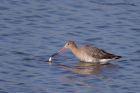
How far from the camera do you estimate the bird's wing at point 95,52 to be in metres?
20.1

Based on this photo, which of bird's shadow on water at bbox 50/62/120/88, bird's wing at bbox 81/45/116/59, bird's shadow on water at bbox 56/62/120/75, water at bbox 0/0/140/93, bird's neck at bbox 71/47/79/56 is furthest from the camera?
bird's neck at bbox 71/47/79/56

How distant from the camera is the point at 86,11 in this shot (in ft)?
80.7

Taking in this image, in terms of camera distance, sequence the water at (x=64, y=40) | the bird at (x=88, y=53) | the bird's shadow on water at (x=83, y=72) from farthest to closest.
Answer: the bird at (x=88, y=53)
the bird's shadow on water at (x=83, y=72)
the water at (x=64, y=40)

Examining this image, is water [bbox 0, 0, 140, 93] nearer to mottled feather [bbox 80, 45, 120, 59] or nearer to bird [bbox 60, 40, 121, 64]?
bird [bbox 60, 40, 121, 64]

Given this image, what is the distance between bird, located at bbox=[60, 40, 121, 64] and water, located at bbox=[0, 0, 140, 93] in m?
0.24

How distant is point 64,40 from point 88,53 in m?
1.32

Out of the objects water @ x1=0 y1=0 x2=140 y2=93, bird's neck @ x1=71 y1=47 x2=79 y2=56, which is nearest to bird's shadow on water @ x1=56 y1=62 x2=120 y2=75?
water @ x1=0 y1=0 x2=140 y2=93

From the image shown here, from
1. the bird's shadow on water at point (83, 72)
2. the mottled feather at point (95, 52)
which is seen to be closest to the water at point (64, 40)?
the bird's shadow on water at point (83, 72)

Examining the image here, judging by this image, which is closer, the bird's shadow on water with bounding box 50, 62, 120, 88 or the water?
the water

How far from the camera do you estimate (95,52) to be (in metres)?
20.4

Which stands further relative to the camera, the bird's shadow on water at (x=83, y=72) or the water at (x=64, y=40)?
the bird's shadow on water at (x=83, y=72)

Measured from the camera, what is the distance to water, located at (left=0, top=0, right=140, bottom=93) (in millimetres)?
17531

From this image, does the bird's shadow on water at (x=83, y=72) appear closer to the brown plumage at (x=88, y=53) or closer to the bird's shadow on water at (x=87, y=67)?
the bird's shadow on water at (x=87, y=67)

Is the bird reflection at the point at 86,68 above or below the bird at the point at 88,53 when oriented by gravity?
below
